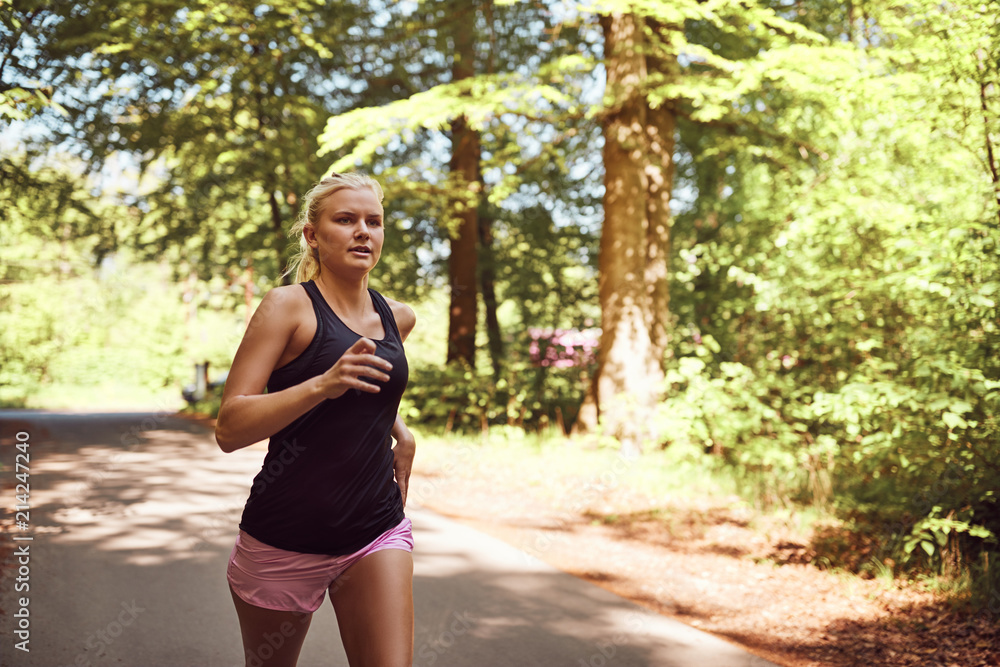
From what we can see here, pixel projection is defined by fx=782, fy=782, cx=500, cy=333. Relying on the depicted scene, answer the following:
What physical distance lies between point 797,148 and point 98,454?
39.0 ft

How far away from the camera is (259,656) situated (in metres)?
2.62

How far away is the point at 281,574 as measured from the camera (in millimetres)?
2551

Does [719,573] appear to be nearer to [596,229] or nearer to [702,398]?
[702,398]

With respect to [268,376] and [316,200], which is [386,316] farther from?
[268,376]

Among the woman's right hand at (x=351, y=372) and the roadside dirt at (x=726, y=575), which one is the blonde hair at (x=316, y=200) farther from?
the roadside dirt at (x=726, y=575)

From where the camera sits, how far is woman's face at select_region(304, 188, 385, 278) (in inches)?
106

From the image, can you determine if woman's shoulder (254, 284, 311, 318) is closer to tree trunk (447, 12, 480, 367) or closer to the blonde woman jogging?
the blonde woman jogging

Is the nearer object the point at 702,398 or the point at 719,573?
the point at 719,573

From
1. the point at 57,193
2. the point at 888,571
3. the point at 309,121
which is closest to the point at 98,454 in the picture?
the point at 57,193

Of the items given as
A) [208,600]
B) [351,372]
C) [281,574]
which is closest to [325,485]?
[281,574]

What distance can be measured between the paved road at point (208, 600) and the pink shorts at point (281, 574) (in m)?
2.45

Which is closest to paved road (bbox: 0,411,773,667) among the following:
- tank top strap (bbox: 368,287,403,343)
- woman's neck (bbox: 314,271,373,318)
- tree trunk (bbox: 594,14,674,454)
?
tank top strap (bbox: 368,287,403,343)

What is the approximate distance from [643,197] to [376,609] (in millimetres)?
Result: 10016

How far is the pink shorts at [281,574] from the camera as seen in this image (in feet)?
8.36
